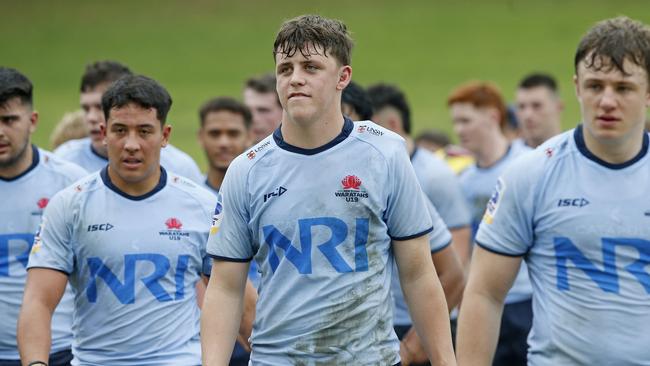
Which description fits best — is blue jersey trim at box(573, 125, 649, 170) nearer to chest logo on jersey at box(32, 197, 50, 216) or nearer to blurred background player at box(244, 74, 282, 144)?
chest logo on jersey at box(32, 197, 50, 216)

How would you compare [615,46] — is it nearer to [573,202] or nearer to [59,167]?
[573,202]

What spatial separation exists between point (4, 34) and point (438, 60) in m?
13.2

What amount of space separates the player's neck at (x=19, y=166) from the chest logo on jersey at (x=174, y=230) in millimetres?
1323

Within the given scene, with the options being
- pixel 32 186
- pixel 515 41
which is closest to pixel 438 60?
pixel 515 41

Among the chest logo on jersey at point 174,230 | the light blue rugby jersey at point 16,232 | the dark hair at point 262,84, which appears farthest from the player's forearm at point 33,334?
the dark hair at point 262,84

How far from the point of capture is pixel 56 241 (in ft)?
21.0

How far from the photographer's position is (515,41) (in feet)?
121

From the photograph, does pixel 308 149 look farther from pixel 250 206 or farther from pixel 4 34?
pixel 4 34

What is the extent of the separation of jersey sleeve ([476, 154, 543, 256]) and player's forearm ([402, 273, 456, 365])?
53 centimetres

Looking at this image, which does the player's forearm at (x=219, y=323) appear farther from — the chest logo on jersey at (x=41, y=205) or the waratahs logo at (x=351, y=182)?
the chest logo on jersey at (x=41, y=205)

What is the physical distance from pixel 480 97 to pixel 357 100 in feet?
12.1

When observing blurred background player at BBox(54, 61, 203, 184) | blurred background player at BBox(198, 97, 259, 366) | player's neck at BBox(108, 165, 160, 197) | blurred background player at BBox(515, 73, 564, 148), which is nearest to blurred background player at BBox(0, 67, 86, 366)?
blurred background player at BBox(54, 61, 203, 184)

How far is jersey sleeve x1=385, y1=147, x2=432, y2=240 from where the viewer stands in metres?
5.37

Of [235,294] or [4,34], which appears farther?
[4,34]
